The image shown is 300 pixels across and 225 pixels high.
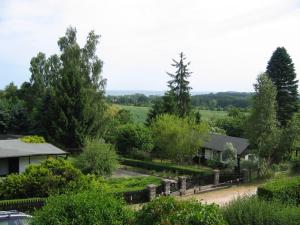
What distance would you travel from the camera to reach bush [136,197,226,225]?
9.34m

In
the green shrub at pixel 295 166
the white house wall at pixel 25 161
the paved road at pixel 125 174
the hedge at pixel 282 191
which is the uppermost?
the hedge at pixel 282 191

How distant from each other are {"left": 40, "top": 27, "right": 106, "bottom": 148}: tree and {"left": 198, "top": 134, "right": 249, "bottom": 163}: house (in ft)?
38.4

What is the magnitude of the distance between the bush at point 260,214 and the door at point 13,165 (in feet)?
77.2

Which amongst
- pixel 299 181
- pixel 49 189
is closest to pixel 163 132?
pixel 49 189

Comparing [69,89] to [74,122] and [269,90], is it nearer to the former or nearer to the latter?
[74,122]

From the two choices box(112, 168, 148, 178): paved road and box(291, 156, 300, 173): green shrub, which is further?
box(112, 168, 148, 178): paved road

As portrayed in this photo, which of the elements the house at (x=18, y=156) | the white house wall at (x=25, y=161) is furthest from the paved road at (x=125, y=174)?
the white house wall at (x=25, y=161)

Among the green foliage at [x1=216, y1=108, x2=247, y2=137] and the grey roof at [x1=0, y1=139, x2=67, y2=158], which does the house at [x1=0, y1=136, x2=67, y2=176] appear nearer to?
the grey roof at [x1=0, y1=139, x2=67, y2=158]

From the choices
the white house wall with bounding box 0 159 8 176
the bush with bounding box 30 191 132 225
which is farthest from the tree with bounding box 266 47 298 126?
the bush with bounding box 30 191 132 225

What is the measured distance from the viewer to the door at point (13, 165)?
33250 mm

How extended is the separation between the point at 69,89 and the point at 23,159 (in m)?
15.3

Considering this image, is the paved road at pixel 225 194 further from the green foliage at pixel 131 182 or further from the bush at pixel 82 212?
the bush at pixel 82 212

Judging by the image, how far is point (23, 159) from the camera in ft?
110

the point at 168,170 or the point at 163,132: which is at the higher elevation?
the point at 163,132
